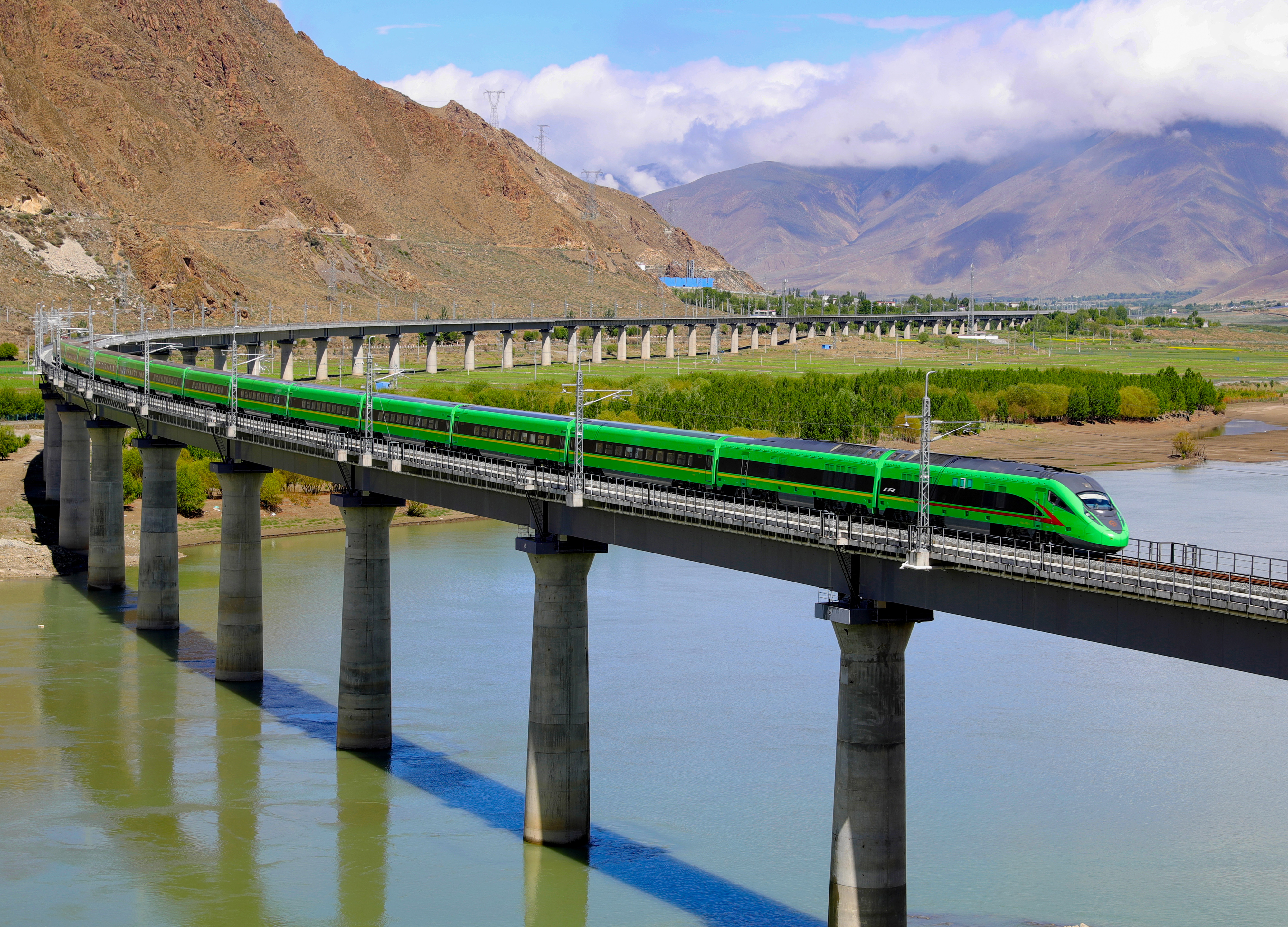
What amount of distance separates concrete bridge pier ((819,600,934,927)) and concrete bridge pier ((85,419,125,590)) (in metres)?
50.4

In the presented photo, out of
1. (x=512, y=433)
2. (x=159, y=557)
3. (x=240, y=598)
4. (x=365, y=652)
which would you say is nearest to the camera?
(x=365, y=652)

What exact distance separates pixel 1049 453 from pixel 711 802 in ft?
317

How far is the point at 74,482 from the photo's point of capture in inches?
3194

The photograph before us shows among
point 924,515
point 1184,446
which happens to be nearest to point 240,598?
point 924,515

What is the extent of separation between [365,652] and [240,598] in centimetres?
1039

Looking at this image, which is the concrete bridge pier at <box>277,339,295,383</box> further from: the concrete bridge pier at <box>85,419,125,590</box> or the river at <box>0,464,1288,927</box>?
the river at <box>0,464,1288,927</box>

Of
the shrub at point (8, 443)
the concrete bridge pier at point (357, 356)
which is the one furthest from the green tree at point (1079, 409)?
the shrub at point (8, 443)

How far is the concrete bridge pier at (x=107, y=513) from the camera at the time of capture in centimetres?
7194

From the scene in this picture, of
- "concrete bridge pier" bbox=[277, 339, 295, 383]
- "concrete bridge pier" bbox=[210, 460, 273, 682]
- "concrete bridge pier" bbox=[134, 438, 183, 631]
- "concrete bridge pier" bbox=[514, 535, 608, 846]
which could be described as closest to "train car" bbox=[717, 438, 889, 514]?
"concrete bridge pier" bbox=[514, 535, 608, 846]

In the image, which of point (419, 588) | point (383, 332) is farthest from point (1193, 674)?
point (383, 332)

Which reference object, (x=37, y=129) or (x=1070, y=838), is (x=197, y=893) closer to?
(x=1070, y=838)

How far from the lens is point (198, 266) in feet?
568

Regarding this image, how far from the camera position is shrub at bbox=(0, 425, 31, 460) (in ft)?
309

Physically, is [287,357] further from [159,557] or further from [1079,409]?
[159,557]
